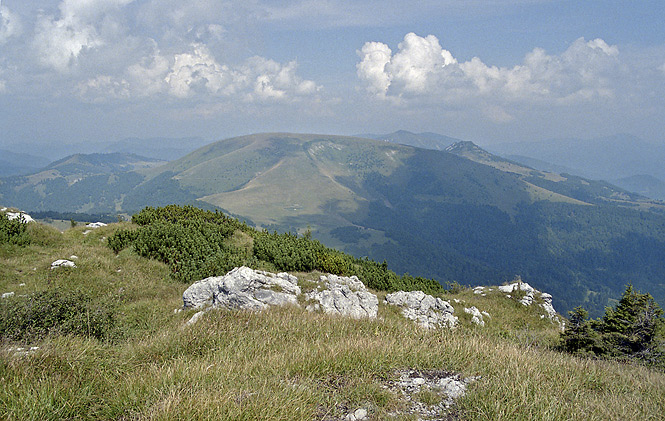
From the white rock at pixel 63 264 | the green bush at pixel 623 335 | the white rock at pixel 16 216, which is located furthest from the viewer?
the white rock at pixel 16 216

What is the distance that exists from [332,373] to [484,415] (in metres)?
2.23

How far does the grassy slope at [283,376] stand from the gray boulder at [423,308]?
27.1ft

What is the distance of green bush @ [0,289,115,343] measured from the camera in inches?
258

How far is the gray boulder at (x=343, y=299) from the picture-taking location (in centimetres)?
1264

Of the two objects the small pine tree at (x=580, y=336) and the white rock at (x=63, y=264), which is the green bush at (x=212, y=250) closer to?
the white rock at (x=63, y=264)

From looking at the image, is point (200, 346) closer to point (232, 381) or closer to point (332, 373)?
point (232, 381)

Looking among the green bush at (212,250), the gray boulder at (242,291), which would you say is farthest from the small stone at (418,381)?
the green bush at (212,250)

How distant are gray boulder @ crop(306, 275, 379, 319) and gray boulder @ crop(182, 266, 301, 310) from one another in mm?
961

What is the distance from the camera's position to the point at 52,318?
721 cm

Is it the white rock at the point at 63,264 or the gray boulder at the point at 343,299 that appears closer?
the gray boulder at the point at 343,299

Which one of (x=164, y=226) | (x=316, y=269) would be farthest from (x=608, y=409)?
(x=164, y=226)

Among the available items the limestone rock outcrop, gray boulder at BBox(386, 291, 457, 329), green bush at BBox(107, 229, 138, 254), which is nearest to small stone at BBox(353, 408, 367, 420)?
gray boulder at BBox(386, 291, 457, 329)

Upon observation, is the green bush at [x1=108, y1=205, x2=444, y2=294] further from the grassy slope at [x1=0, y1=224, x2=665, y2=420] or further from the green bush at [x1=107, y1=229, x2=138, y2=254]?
the grassy slope at [x1=0, y1=224, x2=665, y2=420]

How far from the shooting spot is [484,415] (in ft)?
13.5
